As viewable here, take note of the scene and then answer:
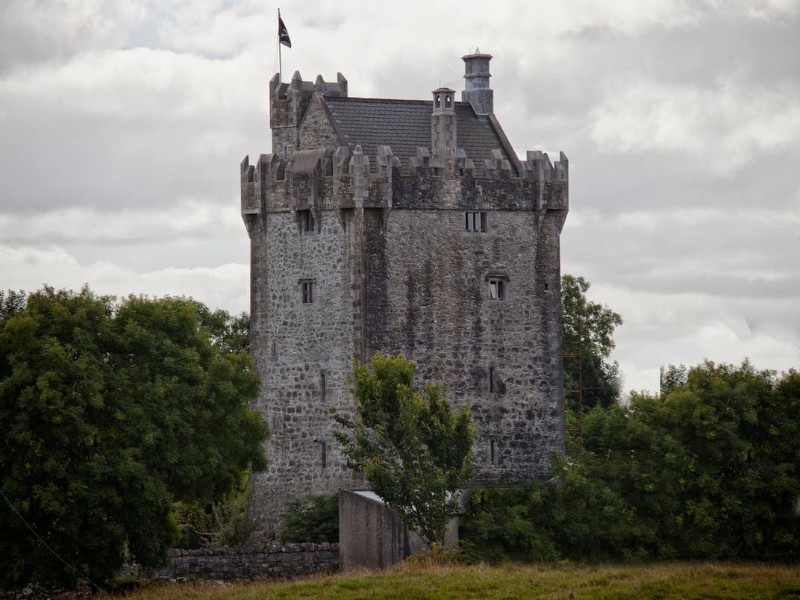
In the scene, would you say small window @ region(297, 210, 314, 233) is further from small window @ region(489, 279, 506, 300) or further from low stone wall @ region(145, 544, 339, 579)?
low stone wall @ region(145, 544, 339, 579)

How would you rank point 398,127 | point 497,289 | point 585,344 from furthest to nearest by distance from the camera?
point 585,344 → point 398,127 → point 497,289

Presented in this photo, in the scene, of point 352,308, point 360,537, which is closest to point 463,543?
point 360,537

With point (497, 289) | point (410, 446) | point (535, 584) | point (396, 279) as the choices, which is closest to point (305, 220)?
point (396, 279)

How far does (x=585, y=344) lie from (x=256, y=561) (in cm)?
3518

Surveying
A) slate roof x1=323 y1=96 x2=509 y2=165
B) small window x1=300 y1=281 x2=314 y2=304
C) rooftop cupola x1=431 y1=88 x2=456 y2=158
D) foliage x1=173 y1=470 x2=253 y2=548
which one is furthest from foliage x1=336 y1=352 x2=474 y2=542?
slate roof x1=323 y1=96 x2=509 y2=165

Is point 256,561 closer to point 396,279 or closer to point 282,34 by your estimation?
point 396,279

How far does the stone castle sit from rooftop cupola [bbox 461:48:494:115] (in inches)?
110

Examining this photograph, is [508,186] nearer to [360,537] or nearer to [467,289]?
[467,289]

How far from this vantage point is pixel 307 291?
7744 centimetres

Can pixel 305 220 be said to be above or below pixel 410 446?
above

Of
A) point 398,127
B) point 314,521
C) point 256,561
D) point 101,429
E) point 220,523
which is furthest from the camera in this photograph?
point 398,127

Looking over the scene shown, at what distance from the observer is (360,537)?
71.9m

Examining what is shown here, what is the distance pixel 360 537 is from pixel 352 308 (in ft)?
28.6

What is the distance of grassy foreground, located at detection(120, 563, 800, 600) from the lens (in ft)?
187
